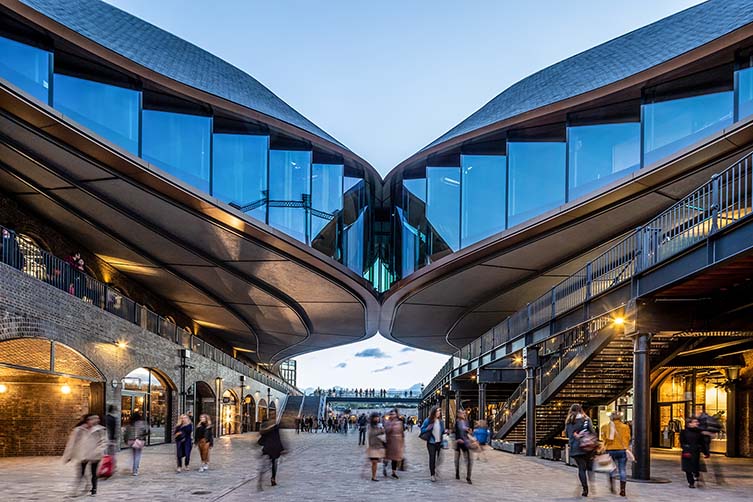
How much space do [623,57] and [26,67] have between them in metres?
17.5

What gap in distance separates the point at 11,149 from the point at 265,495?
41.8 ft

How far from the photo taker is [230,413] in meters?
47.8

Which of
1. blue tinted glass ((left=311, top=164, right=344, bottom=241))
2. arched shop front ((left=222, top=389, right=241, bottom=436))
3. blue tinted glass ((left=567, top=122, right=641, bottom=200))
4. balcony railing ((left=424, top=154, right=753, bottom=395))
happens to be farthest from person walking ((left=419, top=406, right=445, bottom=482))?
arched shop front ((left=222, top=389, right=241, bottom=436))

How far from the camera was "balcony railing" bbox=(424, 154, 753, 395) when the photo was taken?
13531mm

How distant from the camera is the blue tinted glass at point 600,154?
24109mm

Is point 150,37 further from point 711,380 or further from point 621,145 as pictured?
point 711,380

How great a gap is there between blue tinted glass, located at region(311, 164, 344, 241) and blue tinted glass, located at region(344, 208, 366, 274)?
1.88 m

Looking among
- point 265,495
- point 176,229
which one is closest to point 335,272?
point 176,229

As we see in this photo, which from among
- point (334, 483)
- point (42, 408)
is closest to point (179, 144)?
point (42, 408)

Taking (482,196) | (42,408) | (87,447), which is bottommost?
(42,408)

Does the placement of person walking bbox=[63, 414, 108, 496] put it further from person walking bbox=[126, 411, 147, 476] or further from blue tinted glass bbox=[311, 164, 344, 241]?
blue tinted glass bbox=[311, 164, 344, 241]

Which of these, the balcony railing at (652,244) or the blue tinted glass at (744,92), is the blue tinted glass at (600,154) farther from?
the blue tinted glass at (744,92)

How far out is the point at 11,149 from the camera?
21.2 m

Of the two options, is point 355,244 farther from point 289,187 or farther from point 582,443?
point 582,443
